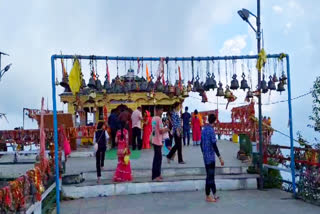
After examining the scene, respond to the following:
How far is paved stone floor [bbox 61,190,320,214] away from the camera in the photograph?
7.73 meters

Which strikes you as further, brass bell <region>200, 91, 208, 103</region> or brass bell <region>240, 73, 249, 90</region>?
brass bell <region>200, 91, 208, 103</region>

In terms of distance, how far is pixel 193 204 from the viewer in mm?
8297

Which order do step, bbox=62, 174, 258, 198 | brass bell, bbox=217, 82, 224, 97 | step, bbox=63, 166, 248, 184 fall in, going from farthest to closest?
1. step, bbox=63, 166, 248, 184
2. brass bell, bbox=217, 82, 224, 97
3. step, bbox=62, 174, 258, 198

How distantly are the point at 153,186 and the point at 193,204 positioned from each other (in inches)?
65.4

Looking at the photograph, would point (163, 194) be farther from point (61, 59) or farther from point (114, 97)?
point (114, 97)

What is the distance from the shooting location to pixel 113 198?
9.15 m

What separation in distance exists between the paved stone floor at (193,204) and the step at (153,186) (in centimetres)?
25

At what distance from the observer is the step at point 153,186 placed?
30.7ft

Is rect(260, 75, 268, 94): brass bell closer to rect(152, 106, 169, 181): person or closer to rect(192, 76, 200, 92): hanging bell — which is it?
rect(192, 76, 200, 92): hanging bell

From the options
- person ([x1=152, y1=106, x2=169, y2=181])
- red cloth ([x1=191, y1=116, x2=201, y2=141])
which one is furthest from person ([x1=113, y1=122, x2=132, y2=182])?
red cloth ([x1=191, y1=116, x2=201, y2=141])

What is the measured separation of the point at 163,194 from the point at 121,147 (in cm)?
167

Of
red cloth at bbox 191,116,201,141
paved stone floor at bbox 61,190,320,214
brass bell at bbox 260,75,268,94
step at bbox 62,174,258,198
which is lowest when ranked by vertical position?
paved stone floor at bbox 61,190,320,214

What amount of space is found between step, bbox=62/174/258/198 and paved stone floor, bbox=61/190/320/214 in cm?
25

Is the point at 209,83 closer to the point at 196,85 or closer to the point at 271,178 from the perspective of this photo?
the point at 196,85
